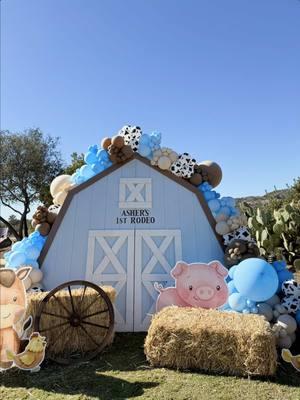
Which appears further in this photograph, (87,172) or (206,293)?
(87,172)

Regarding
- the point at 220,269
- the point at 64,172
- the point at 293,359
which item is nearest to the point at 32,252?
the point at 220,269

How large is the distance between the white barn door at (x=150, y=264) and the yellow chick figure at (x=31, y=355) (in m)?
1.74

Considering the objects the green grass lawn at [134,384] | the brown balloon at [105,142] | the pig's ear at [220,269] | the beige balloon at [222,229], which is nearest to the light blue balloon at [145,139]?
the brown balloon at [105,142]

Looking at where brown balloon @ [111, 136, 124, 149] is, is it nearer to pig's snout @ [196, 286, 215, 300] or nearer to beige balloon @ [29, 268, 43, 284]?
beige balloon @ [29, 268, 43, 284]

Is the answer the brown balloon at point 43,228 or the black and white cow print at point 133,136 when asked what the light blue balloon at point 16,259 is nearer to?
the brown balloon at point 43,228

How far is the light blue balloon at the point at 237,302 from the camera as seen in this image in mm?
4406

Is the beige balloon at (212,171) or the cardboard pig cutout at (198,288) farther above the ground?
the beige balloon at (212,171)

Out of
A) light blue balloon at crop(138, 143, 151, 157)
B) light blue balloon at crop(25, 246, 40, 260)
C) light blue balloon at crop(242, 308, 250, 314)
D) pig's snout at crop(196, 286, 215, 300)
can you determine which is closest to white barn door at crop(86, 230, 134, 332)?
light blue balloon at crop(25, 246, 40, 260)

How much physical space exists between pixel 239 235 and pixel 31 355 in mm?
3314

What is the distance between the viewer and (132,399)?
308 centimetres

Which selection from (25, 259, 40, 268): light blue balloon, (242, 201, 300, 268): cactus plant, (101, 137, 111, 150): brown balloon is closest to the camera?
(25, 259, 40, 268): light blue balloon

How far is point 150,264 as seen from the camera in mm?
5328

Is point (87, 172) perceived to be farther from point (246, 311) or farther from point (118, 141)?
point (246, 311)

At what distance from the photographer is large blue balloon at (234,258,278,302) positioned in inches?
164
